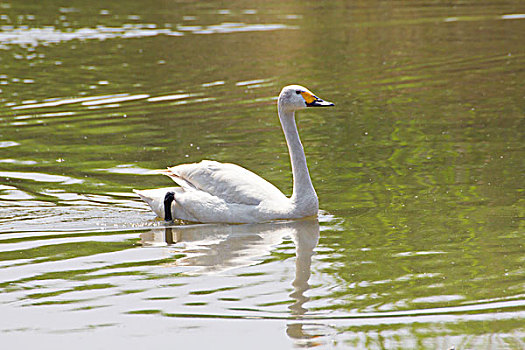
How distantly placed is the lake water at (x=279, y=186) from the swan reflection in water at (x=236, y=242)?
3 centimetres

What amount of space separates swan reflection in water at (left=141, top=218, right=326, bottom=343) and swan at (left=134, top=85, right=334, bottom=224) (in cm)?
14

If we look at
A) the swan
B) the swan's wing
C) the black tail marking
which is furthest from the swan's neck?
the black tail marking

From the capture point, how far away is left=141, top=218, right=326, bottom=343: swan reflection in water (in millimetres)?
8592

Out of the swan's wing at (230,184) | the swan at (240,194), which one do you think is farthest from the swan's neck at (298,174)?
the swan's wing at (230,184)

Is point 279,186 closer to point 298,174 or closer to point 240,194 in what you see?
point 298,174

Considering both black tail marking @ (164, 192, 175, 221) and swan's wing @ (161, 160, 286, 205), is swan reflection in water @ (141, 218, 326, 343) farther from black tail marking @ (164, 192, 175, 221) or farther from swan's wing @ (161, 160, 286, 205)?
swan's wing @ (161, 160, 286, 205)

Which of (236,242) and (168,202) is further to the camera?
(168,202)

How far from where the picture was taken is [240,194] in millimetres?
9992

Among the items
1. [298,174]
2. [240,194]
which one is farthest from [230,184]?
[298,174]

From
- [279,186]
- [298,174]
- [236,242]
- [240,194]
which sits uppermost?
[298,174]

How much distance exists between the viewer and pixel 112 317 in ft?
23.6

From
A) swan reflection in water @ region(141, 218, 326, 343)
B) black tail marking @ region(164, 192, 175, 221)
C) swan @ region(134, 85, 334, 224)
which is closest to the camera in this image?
swan reflection in water @ region(141, 218, 326, 343)

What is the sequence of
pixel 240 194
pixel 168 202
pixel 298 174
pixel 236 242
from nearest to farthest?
pixel 236 242, pixel 240 194, pixel 298 174, pixel 168 202

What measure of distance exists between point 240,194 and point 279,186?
167 cm
